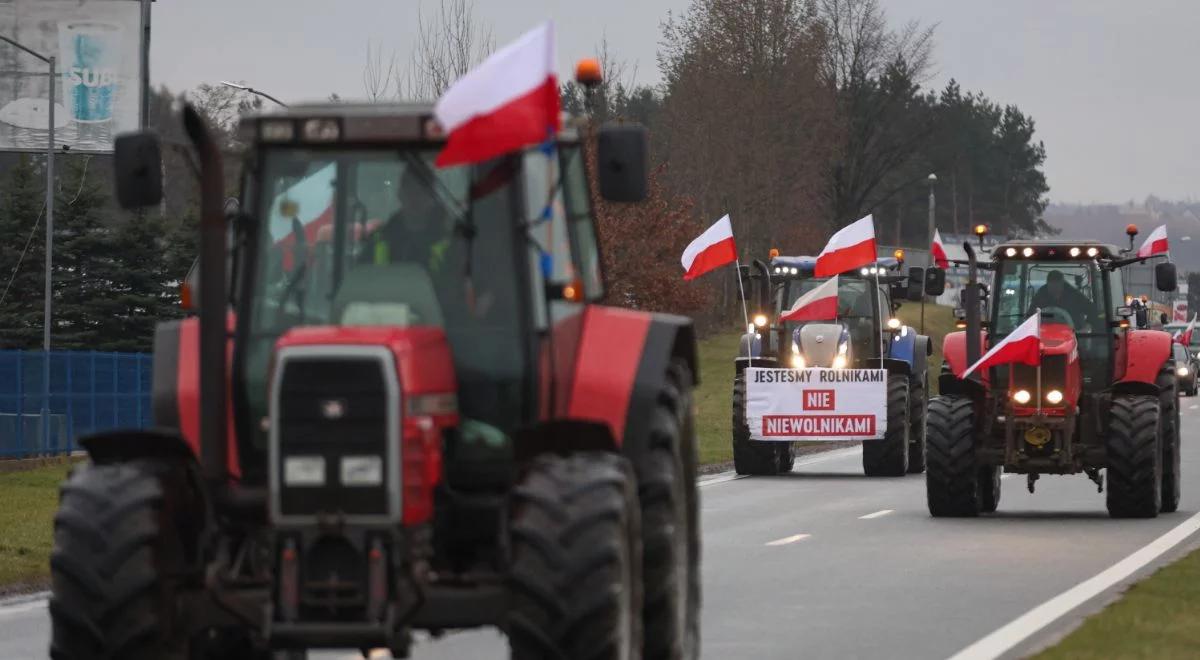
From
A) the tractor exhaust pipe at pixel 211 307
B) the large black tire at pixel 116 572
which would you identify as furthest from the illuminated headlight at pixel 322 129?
the large black tire at pixel 116 572

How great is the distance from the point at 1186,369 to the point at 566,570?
6779cm

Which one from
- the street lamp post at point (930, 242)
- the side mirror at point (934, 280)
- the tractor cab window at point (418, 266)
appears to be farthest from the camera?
the street lamp post at point (930, 242)

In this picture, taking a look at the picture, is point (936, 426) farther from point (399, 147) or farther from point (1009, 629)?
point (399, 147)

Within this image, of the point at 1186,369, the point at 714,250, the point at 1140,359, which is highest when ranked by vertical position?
the point at 714,250

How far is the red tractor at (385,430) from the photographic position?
29.7ft

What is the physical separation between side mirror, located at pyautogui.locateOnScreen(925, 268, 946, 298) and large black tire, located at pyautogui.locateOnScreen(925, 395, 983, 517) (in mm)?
2523

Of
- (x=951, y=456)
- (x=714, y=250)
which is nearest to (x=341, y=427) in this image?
(x=951, y=456)

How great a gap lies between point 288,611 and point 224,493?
786 millimetres

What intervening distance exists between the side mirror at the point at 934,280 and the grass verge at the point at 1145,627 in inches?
374

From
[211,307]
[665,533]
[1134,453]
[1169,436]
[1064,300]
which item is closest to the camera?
[211,307]

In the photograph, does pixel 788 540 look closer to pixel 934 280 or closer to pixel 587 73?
pixel 934 280

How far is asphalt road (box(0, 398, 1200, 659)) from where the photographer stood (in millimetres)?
13883

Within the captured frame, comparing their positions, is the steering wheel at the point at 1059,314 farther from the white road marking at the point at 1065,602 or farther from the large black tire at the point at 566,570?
the large black tire at the point at 566,570

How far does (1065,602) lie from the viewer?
16141 millimetres
